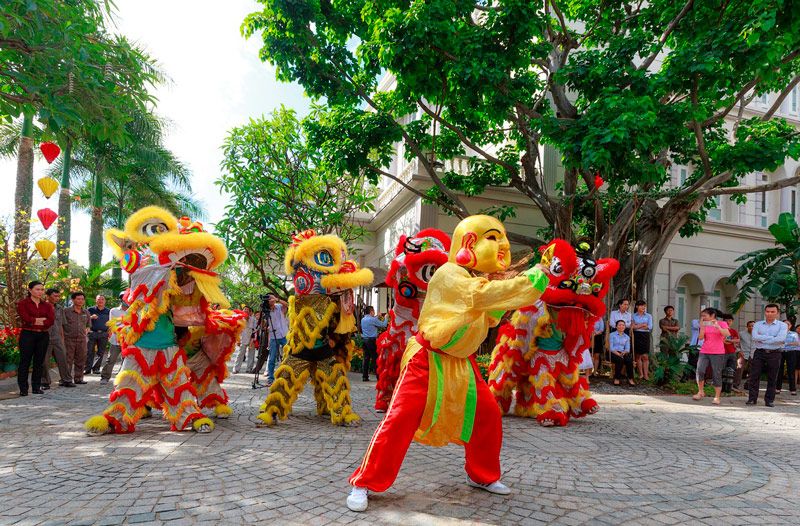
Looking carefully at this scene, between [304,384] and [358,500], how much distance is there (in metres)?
2.93

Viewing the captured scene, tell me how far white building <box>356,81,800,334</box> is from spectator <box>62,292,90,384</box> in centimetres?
871

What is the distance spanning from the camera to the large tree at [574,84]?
7.75 metres

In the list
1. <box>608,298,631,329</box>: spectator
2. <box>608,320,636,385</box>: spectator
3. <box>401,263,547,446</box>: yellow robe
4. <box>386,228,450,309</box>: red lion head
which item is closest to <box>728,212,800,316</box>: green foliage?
<box>608,298,631,329</box>: spectator

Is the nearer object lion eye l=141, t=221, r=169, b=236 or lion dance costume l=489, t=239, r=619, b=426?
lion eye l=141, t=221, r=169, b=236

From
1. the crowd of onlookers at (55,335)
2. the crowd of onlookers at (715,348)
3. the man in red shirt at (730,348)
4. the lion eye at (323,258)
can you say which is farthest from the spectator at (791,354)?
the crowd of onlookers at (55,335)

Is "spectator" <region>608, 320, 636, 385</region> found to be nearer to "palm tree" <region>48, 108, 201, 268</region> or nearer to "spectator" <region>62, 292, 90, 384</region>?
"spectator" <region>62, 292, 90, 384</region>

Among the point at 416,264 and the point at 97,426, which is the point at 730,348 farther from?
the point at 97,426

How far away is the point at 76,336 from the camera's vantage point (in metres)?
9.39

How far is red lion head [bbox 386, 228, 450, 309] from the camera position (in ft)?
21.6

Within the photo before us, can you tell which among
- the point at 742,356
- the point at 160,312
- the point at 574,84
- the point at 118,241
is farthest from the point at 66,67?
the point at 742,356

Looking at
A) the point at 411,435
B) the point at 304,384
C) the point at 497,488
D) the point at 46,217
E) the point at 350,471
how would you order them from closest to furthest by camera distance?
1. the point at 411,435
2. the point at 497,488
3. the point at 350,471
4. the point at 304,384
5. the point at 46,217

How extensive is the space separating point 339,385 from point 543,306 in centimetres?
258

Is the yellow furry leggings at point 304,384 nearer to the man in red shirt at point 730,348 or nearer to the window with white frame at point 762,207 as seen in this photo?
the man in red shirt at point 730,348

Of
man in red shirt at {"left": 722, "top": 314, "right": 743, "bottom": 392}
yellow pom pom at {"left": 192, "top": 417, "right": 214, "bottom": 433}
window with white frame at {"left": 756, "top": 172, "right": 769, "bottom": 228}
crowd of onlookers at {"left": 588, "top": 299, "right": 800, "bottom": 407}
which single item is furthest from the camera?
window with white frame at {"left": 756, "top": 172, "right": 769, "bottom": 228}
